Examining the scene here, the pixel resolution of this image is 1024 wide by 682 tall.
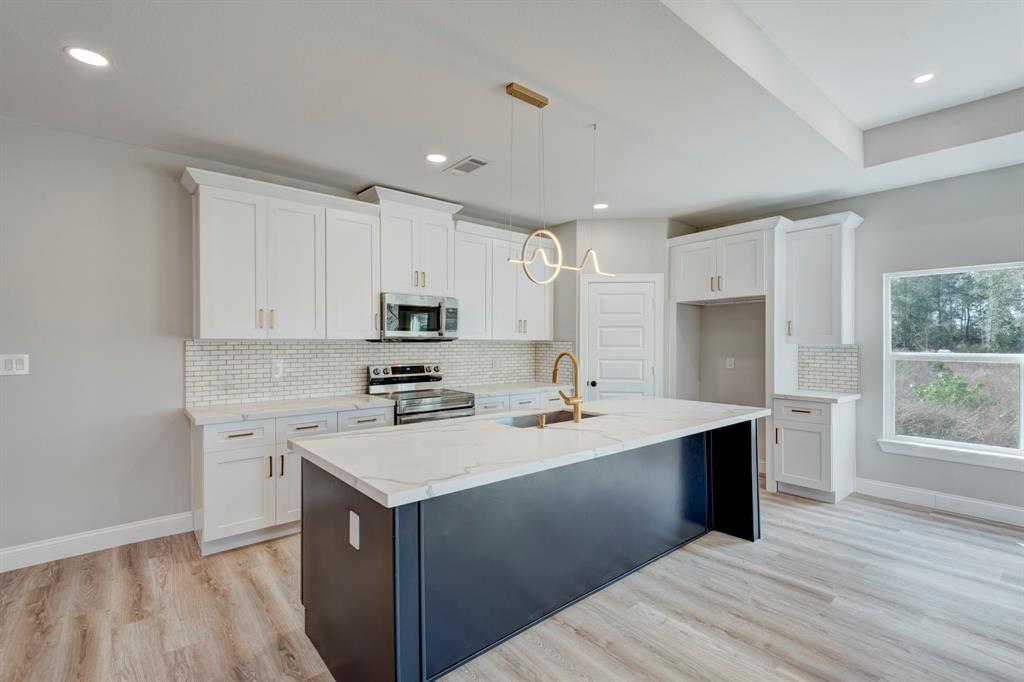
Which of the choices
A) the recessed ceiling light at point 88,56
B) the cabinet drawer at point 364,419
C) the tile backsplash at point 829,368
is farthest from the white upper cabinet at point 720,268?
the recessed ceiling light at point 88,56

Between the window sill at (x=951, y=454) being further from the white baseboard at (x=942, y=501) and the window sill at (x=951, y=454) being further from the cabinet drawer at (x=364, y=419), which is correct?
the cabinet drawer at (x=364, y=419)

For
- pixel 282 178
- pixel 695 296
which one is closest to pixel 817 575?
pixel 695 296

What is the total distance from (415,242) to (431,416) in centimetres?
152

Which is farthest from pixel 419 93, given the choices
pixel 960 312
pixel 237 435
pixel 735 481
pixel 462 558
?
pixel 960 312

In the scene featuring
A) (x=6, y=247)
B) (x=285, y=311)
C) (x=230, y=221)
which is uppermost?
(x=230, y=221)

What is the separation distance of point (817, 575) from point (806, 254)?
2819 mm

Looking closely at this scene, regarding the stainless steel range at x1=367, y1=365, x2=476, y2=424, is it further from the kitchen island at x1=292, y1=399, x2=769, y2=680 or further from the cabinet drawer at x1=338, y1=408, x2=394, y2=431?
the kitchen island at x1=292, y1=399, x2=769, y2=680

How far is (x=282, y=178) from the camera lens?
3.82 m

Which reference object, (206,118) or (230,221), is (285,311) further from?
(206,118)

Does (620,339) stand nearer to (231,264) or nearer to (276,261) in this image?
(276,261)

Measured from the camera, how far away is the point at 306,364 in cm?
394

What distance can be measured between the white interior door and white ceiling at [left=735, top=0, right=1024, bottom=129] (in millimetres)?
2414

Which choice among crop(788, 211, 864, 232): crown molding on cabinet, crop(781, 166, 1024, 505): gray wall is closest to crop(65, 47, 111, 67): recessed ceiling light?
crop(788, 211, 864, 232): crown molding on cabinet

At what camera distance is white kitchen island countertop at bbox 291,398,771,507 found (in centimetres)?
162
